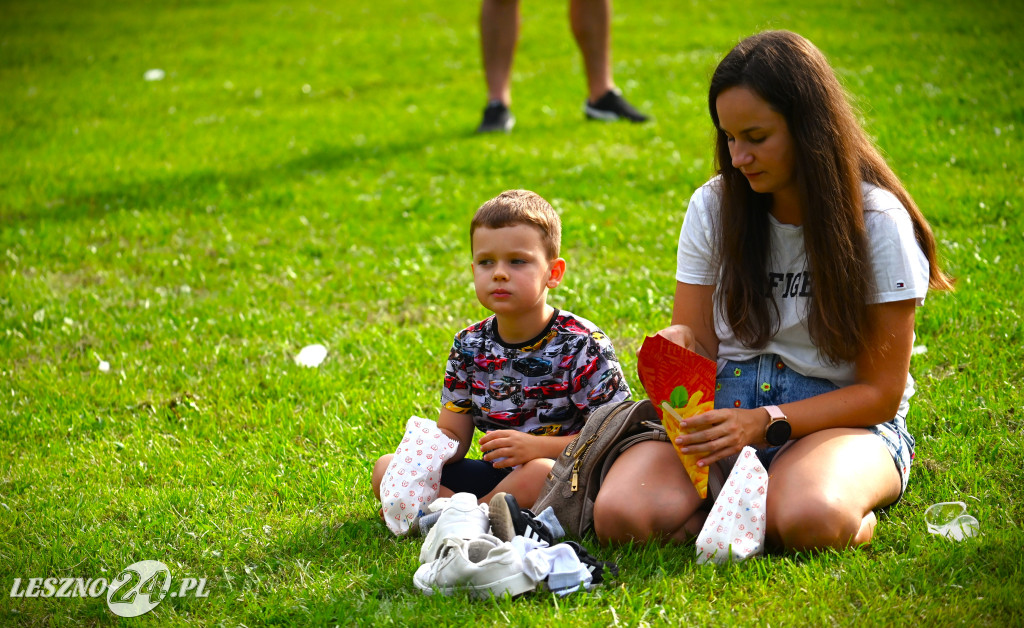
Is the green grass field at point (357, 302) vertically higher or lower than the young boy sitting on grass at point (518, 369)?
lower

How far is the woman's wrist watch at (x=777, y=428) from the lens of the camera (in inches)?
124

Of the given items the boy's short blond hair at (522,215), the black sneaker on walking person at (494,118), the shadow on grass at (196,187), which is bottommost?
the shadow on grass at (196,187)

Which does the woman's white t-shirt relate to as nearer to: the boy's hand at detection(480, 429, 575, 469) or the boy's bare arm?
the boy's hand at detection(480, 429, 575, 469)

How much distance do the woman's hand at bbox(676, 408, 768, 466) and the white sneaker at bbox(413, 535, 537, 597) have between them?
66 cm

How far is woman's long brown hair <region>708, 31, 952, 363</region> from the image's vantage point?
305 centimetres

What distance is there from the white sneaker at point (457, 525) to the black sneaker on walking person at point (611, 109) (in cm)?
737

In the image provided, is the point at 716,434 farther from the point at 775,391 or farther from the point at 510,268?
the point at 510,268

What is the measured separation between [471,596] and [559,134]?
724 centimetres

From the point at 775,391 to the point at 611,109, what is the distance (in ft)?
23.2

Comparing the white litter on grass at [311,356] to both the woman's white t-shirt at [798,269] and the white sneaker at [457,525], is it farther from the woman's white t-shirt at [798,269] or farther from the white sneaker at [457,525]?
the woman's white t-shirt at [798,269]

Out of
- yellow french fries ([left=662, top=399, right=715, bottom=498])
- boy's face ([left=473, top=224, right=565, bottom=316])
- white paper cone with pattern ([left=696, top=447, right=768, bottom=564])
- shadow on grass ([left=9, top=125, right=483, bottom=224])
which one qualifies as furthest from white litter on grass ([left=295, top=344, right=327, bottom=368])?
shadow on grass ([left=9, top=125, right=483, bottom=224])

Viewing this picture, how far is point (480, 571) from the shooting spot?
2857 millimetres

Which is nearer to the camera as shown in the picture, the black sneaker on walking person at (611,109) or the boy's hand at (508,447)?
the boy's hand at (508,447)

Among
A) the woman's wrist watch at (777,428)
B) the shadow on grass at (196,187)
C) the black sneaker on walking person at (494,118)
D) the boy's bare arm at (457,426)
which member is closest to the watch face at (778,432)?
the woman's wrist watch at (777,428)
